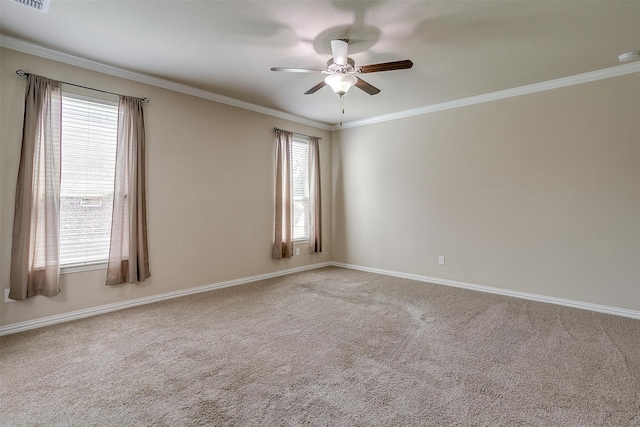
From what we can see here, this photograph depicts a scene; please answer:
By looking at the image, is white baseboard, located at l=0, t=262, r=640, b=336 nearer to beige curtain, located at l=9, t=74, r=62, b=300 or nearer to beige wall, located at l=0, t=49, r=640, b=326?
beige wall, located at l=0, t=49, r=640, b=326

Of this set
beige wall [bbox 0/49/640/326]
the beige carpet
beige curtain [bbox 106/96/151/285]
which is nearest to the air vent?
beige wall [bbox 0/49/640/326]

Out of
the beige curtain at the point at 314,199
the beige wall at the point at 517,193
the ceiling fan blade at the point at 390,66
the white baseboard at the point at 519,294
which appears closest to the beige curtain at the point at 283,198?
the beige curtain at the point at 314,199

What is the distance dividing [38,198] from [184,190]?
1.51 metres

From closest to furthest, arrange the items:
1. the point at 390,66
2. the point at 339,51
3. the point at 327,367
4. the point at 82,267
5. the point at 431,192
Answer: the point at 327,367, the point at 390,66, the point at 339,51, the point at 82,267, the point at 431,192

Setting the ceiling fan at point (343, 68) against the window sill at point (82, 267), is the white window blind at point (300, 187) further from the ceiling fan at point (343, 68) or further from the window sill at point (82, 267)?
the window sill at point (82, 267)

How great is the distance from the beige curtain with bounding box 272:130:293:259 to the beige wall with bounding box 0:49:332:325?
13 centimetres

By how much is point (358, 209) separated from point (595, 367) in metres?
4.09

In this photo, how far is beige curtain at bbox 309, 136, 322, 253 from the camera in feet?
19.6

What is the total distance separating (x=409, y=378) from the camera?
89.7 inches

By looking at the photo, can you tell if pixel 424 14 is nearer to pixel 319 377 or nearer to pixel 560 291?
pixel 319 377

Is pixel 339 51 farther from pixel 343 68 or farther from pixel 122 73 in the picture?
pixel 122 73

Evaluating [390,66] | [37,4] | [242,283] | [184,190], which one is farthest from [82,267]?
[390,66]

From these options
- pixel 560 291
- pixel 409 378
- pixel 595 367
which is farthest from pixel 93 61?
pixel 560 291

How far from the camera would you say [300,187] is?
5.91 m
